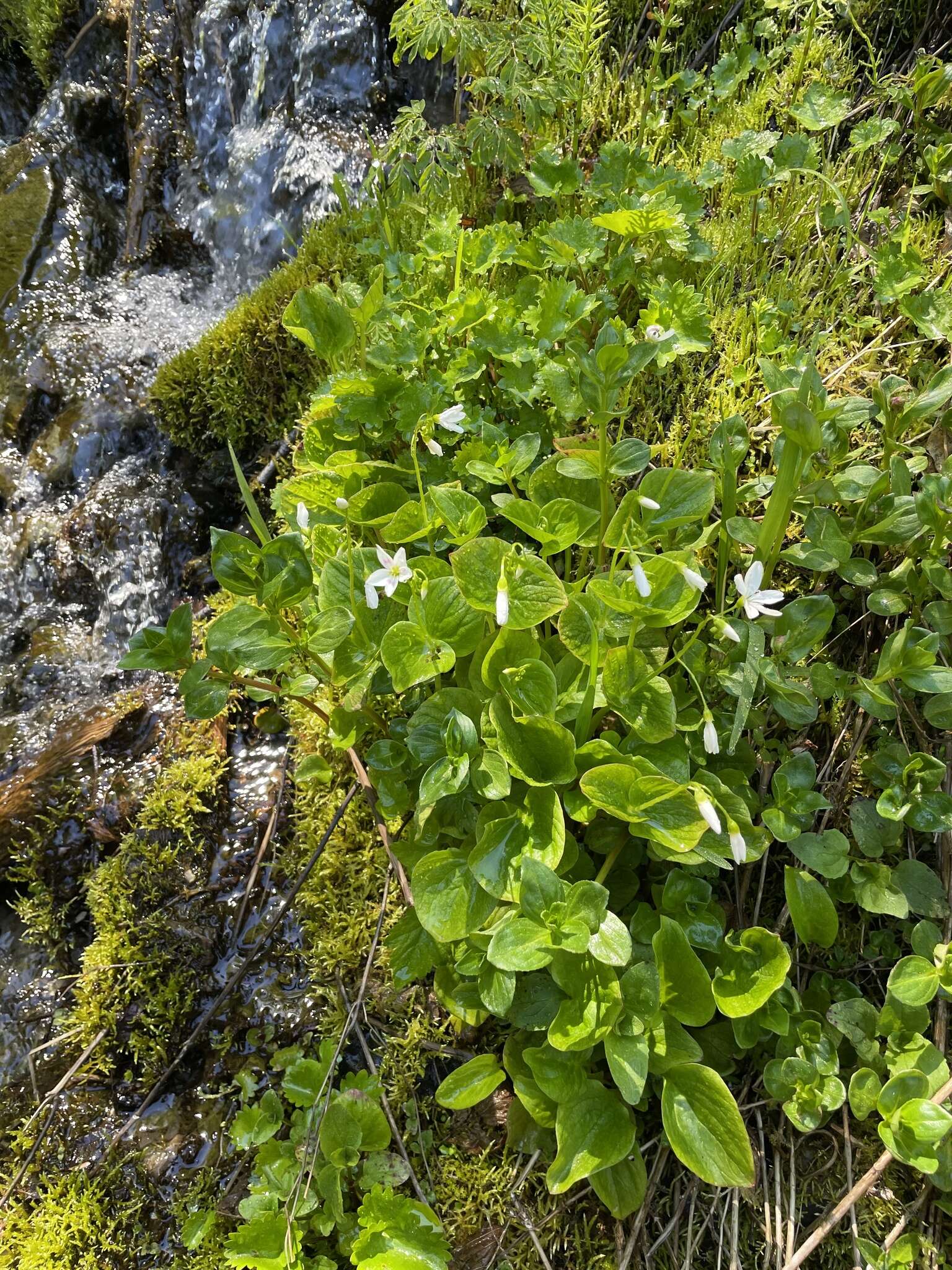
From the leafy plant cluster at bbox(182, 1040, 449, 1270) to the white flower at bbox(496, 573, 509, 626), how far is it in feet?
3.97

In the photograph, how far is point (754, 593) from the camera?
5.02 ft

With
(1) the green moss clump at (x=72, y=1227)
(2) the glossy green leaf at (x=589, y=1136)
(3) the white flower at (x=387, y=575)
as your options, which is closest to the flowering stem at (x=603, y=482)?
(3) the white flower at (x=387, y=575)

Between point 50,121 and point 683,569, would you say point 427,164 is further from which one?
point 50,121

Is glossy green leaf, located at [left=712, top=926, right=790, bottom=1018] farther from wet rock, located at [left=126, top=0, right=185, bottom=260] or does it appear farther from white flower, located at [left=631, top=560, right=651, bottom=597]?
wet rock, located at [left=126, top=0, right=185, bottom=260]

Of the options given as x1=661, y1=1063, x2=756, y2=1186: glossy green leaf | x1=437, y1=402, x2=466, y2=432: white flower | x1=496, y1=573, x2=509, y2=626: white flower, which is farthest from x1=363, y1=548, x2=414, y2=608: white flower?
x1=661, y1=1063, x2=756, y2=1186: glossy green leaf

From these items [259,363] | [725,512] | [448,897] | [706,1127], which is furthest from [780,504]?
[259,363]

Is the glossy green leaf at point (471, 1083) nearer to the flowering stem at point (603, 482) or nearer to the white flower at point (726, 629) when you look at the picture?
the white flower at point (726, 629)

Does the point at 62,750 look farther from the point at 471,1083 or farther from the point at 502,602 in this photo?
the point at 502,602

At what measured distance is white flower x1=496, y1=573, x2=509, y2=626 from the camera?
4.88ft

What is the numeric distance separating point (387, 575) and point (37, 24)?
21.4 ft

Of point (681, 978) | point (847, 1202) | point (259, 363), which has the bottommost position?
point (847, 1202)

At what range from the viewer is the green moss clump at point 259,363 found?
3221 millimetres

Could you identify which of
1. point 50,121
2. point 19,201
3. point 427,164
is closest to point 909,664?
point 427,164

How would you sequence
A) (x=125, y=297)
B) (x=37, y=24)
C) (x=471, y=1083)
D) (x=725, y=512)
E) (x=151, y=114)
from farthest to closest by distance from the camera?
1. (x=37, y=24)
2. (x=151, y=114)
3. (x=125, y=297)
4. (x=725, y=512)
5. (x=471, y=1083)
